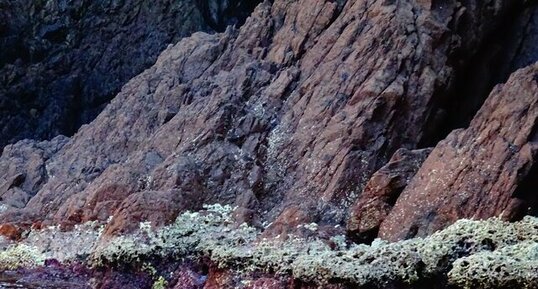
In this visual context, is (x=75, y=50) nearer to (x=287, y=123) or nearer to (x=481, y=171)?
(x=287, y=123)

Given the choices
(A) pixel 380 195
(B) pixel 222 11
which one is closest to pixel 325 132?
(A) pixel 380 195

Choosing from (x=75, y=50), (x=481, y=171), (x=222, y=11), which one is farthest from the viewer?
(x=222, y=11)

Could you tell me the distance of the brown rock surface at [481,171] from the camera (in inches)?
697

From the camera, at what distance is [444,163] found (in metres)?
19.3

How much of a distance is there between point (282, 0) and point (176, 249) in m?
14.5

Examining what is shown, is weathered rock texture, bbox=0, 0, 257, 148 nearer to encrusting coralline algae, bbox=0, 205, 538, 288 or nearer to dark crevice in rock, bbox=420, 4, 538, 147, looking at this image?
dark crevice in rock, bbox=420, 4, 538, 147

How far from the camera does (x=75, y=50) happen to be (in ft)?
134

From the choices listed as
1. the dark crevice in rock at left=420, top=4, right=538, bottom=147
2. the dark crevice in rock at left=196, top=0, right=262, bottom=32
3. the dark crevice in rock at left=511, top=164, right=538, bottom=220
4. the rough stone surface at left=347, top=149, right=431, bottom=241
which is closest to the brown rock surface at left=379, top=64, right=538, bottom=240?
the dark crevice in rock at left=511, top=164, right=538, bottom=220

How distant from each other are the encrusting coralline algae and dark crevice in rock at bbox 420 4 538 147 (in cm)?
823

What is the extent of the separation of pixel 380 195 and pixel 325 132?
410 cm

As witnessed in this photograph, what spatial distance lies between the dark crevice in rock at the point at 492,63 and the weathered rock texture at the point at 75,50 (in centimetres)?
1758

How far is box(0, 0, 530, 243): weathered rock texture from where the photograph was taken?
73.1 ft

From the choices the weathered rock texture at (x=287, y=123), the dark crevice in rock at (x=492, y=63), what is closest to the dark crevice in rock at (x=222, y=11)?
the weathered rock texture at (x=287, y=123)

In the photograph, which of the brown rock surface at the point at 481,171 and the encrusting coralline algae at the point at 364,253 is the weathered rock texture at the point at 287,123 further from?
the encrusting coralline algae at the point at 364,253
